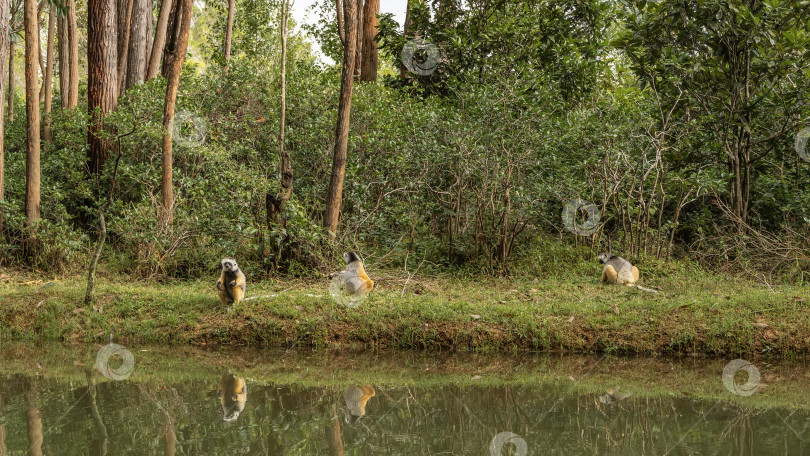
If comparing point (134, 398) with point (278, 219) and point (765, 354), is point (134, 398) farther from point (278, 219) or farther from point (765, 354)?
point (765, 354)

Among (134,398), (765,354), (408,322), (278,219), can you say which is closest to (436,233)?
(278,219)

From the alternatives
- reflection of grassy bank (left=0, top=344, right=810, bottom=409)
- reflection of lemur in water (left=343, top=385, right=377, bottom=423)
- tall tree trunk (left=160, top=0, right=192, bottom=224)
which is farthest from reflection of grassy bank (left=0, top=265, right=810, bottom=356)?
tall tree trunk (left=160, top=0, right=192, bottom=224)

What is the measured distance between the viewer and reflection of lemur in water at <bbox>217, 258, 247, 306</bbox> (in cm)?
798

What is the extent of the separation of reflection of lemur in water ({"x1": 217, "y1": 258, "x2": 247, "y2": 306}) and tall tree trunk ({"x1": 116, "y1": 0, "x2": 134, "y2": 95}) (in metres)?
8.05

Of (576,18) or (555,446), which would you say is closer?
(555,446)

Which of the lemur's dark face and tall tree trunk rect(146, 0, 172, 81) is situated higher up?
tall tree trunk rect(146, 0, 172, 81)

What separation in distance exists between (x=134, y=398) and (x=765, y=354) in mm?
6382

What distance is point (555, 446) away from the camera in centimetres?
500
